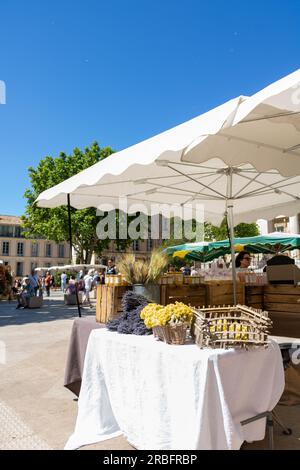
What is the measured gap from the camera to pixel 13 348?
6207mm

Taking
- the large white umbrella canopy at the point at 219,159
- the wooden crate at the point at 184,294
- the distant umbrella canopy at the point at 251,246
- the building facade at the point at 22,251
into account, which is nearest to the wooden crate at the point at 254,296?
the wooden crate at the point at 184,294

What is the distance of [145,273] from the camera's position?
3.01 metres

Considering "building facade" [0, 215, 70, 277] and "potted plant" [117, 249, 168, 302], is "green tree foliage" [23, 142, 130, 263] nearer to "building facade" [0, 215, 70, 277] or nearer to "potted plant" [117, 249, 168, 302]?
"potted plant" [117, 249, 168, 302]

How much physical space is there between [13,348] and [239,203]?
4.65 m

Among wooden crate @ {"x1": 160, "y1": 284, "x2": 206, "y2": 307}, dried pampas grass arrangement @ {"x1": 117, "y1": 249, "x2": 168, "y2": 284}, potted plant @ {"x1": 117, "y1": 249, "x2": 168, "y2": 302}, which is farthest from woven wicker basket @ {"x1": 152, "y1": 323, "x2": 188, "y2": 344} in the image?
wooden crate @ {"x1": 160, "y1": 284, "x2": 206, "y2": 307}

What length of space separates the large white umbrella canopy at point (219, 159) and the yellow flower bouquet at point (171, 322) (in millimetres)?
1116

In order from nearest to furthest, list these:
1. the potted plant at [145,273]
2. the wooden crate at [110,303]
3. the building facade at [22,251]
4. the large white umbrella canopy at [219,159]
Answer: the large white umbrella canopy at [219,159] → the potted plant at [145,273] → the wooden crate at [110,303] → the building facade at [22,251]

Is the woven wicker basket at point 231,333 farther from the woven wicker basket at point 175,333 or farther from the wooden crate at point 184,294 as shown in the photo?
the wooden crate at point 184,294

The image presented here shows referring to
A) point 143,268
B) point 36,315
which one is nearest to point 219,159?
point 143,268

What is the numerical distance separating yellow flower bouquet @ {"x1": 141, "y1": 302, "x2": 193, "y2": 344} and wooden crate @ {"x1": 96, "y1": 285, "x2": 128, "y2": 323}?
0.91 m

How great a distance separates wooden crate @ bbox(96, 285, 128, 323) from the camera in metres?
3.22

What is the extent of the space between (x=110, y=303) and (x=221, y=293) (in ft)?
4.23

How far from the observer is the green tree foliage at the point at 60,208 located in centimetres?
2497

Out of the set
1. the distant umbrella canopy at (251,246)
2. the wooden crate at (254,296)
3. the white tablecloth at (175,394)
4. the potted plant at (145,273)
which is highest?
the distant umbrella canopy at (251,246)
